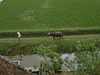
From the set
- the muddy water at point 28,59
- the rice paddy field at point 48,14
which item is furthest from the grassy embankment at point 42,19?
the muddy water at point 28,59

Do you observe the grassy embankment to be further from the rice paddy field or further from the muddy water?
the muddy water

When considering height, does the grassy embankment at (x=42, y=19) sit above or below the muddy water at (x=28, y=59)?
above

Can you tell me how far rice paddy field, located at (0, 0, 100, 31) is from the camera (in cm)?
1806

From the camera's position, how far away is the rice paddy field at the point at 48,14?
1806cm

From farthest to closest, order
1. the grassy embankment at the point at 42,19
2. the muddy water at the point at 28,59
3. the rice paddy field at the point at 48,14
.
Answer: the rice paddy field at the point at 48,14 → the grassy embankment at the point at 42,19 → the muddy water at the point at 28,59

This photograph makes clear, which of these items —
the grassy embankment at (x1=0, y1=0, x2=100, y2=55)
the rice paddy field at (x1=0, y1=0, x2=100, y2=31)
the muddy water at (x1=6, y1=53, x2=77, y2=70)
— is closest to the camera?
the muddy water at (x1=6, y1=53, x2=77, y2=70)

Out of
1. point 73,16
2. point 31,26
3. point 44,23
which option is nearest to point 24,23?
point 31,26

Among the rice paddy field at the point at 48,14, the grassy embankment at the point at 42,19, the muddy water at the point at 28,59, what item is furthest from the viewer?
the rice paddy field at the point at 48,14

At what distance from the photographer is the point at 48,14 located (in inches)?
847

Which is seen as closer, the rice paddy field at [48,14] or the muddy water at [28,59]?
the muddy water at [28,59]

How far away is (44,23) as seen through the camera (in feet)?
61.6

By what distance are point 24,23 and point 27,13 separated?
4.09 m

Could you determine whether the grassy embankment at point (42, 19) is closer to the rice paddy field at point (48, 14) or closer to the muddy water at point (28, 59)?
the rice paddy field at point (48, 14)

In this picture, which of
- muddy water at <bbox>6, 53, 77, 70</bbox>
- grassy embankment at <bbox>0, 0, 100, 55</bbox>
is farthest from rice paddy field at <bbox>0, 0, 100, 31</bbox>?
muddy water at <bbox>6, 53, 77, 70</bbox>
